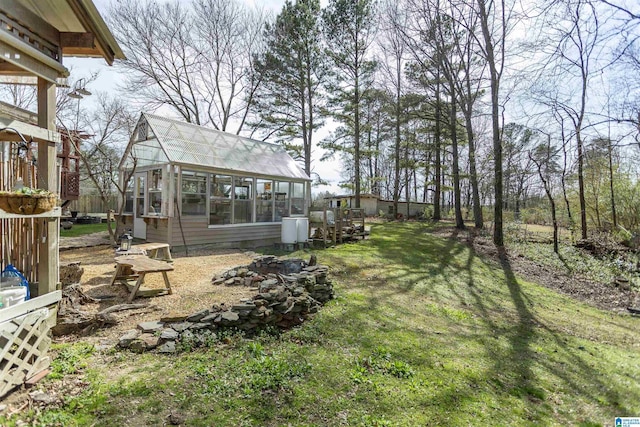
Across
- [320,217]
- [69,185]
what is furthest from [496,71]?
[69,185]

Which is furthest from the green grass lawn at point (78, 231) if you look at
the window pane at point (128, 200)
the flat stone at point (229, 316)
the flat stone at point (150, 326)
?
the flat stone at point (229, 316)

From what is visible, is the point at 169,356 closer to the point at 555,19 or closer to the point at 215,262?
the point at 215,262

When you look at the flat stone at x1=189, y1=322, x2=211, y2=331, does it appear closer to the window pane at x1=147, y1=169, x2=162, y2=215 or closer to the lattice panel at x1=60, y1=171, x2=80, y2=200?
the window pane at x1=147, y1=169, x2=162, y2=215

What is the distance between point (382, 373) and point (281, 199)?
369 inches

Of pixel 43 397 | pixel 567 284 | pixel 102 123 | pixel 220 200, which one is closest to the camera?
pixel 43 397

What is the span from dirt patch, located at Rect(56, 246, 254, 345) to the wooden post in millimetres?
890

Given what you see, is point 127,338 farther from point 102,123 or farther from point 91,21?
point 102,123

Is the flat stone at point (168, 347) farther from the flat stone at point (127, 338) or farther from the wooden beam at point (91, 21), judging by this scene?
the wooden beam at point (91, 21)

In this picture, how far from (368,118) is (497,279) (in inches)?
513

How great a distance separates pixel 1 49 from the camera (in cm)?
242

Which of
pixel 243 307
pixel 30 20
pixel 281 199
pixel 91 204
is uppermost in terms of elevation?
pixel 30 20

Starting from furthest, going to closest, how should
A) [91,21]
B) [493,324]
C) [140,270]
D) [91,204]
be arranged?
[91,204]
[493,324]
[140,270]
[91,21]

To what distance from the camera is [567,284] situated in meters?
9.05

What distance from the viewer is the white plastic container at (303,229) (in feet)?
34.6
